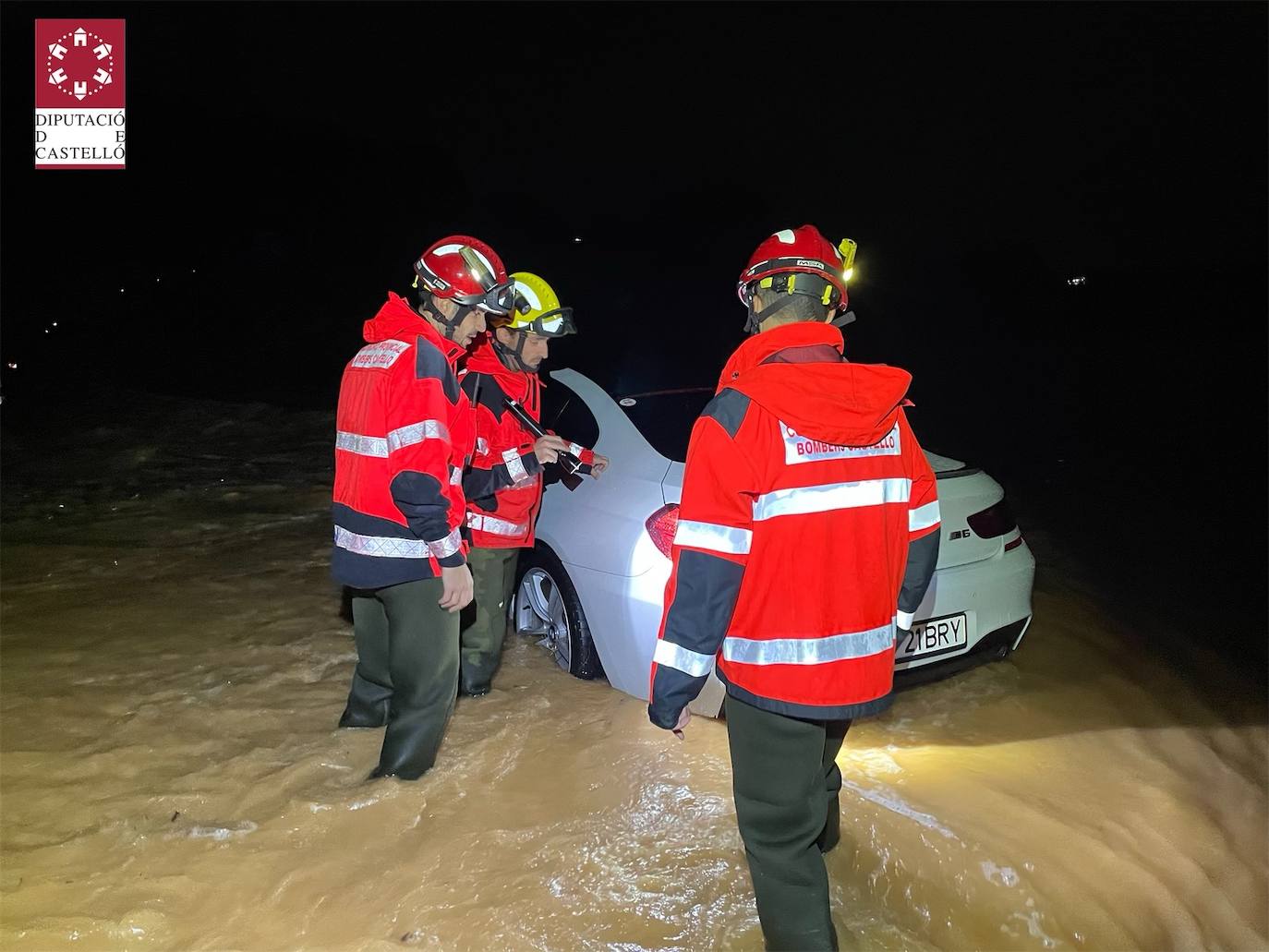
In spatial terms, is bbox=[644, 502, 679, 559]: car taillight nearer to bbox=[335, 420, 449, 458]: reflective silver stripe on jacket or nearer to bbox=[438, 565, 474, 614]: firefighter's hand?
bbox=[438, 565, 474, 614]: firefighter's hand

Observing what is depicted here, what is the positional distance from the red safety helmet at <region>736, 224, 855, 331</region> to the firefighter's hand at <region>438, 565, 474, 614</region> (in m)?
1.38

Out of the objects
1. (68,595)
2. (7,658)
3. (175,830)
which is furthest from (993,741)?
(68,595)

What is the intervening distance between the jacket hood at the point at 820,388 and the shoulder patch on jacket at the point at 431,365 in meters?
1.17

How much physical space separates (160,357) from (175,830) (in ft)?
78.1

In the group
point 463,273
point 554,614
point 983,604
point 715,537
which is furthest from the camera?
point 554,614

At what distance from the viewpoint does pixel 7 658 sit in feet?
15.0

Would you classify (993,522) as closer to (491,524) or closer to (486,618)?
(491,524)

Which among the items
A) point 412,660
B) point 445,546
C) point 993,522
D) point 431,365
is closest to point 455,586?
point 445,546

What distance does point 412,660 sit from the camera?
10.2 ft

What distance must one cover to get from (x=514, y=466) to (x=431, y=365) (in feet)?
2.86

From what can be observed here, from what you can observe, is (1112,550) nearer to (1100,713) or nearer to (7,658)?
(1100,713)

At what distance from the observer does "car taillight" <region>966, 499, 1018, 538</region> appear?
3658 mm

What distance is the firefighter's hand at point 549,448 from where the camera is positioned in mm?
3609

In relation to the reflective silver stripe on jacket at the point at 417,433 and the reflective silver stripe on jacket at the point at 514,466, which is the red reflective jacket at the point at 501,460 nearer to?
the reflective silver stripe on jacket at the point at 514,466
